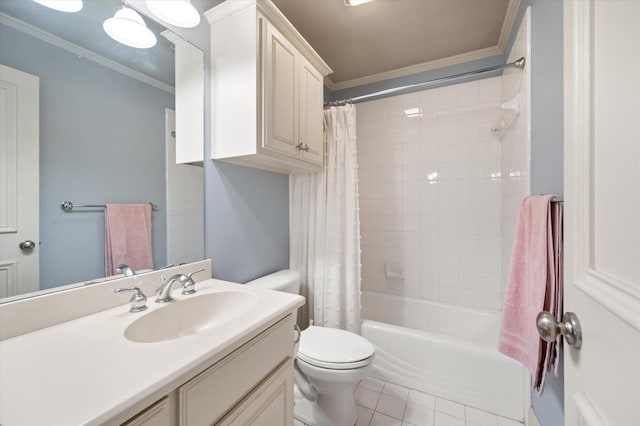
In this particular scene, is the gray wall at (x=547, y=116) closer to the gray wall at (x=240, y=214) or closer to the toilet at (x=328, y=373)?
the toilet at (x=328, y=373)

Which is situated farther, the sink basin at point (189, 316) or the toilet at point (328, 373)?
the toilet at point (328, 373)

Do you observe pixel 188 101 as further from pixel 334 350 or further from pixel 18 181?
pixel 334 350

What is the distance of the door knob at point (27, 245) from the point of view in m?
0.75

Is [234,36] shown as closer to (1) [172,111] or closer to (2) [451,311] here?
(1) [172,111]

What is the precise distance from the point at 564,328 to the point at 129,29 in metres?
1.67

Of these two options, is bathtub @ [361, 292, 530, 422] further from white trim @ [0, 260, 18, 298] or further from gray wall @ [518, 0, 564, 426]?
white trim @ [0, 260, 18, 298]

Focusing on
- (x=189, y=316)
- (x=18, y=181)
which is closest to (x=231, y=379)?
(x=189, y=316)

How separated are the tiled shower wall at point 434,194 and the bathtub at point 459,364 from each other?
23 centimetres

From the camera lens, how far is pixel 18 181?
73 centimetres

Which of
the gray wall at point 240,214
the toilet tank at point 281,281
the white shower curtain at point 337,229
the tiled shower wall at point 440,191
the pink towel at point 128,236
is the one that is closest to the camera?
the pink towel at point 128,236


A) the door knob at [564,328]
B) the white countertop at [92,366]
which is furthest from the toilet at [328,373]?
the door knob at [564,328]

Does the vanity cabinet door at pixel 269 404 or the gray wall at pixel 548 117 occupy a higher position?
the gray wall at pixel 548 117

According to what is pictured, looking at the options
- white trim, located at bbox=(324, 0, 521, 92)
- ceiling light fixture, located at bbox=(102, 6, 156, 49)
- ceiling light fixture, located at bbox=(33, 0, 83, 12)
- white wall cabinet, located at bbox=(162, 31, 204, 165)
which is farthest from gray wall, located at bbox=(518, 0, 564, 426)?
ceiling light fixture, located at bbox=(33, 0, 83, 12)

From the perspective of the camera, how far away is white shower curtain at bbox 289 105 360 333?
177 centimetres
